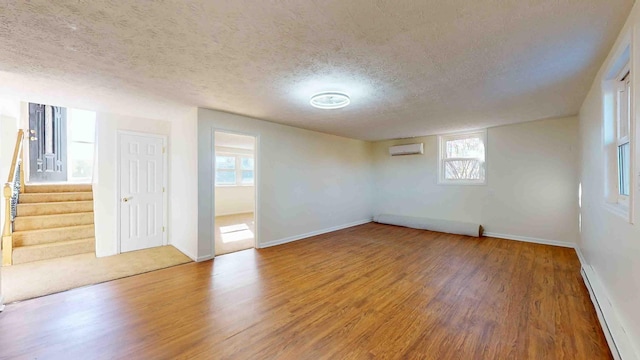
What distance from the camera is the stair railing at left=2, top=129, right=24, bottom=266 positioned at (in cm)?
353

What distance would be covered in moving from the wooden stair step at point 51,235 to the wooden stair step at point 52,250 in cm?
11

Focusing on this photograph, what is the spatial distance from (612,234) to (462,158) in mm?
3760

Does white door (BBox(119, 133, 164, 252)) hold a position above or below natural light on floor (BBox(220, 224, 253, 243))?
above

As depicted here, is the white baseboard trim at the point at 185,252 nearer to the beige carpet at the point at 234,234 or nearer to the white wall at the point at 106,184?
the beige carpet at the point at 234,234

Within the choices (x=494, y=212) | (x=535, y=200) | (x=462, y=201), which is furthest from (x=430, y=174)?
(x=535, y=200)

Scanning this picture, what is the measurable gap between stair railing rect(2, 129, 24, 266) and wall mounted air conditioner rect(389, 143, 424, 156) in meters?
7.21

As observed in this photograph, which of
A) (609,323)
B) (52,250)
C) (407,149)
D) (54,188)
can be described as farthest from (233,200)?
(609,323)

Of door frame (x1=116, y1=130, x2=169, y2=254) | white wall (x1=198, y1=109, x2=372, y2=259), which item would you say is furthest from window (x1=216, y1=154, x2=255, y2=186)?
white wall (x1=198, y1=109, x2=372, y2=259)

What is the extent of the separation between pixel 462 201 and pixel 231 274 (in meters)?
5.03

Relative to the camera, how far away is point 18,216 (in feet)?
13.3

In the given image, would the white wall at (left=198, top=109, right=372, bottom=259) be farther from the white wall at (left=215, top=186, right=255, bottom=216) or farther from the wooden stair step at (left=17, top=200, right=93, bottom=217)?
the white wall at (left=215, top=186, right=255, bottom=216)

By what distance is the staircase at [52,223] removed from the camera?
3.76 m

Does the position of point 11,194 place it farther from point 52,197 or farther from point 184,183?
point 184,183

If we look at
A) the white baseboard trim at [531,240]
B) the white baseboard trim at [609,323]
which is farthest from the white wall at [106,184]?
the white baseboard trim at [531,240]
